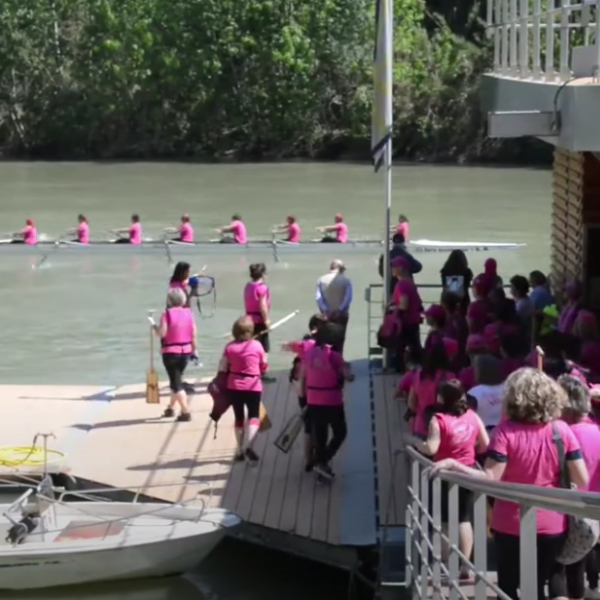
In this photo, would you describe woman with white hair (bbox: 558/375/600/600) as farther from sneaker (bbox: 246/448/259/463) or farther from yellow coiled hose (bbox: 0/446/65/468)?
yellow coiled hose (bbox: 0/446/65/468)

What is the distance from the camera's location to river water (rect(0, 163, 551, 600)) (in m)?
10.0

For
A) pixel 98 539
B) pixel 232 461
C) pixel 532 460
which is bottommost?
pixel 232 461

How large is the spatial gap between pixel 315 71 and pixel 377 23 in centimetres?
4343

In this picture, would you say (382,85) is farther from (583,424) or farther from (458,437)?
(583,424)

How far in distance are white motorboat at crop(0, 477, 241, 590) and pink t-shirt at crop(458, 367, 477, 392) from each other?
178 cm

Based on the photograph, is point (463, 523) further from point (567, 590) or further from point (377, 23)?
point (377, 23)

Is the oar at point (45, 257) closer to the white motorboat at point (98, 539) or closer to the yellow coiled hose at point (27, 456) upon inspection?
the yellow coiled hose at point (27, 456)

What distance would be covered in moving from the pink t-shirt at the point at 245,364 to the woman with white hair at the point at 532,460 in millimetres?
4541

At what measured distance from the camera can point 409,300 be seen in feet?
40.3

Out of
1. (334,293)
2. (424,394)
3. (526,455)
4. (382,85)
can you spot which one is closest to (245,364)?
(424,394)

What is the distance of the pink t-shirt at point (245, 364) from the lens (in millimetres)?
9742

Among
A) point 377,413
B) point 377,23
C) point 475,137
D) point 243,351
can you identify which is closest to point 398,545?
point 243,351

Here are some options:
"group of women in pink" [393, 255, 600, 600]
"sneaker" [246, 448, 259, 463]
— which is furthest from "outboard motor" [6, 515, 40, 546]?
"group of women in pink" [393, 255, 600, 600]

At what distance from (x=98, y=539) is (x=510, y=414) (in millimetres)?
4291
